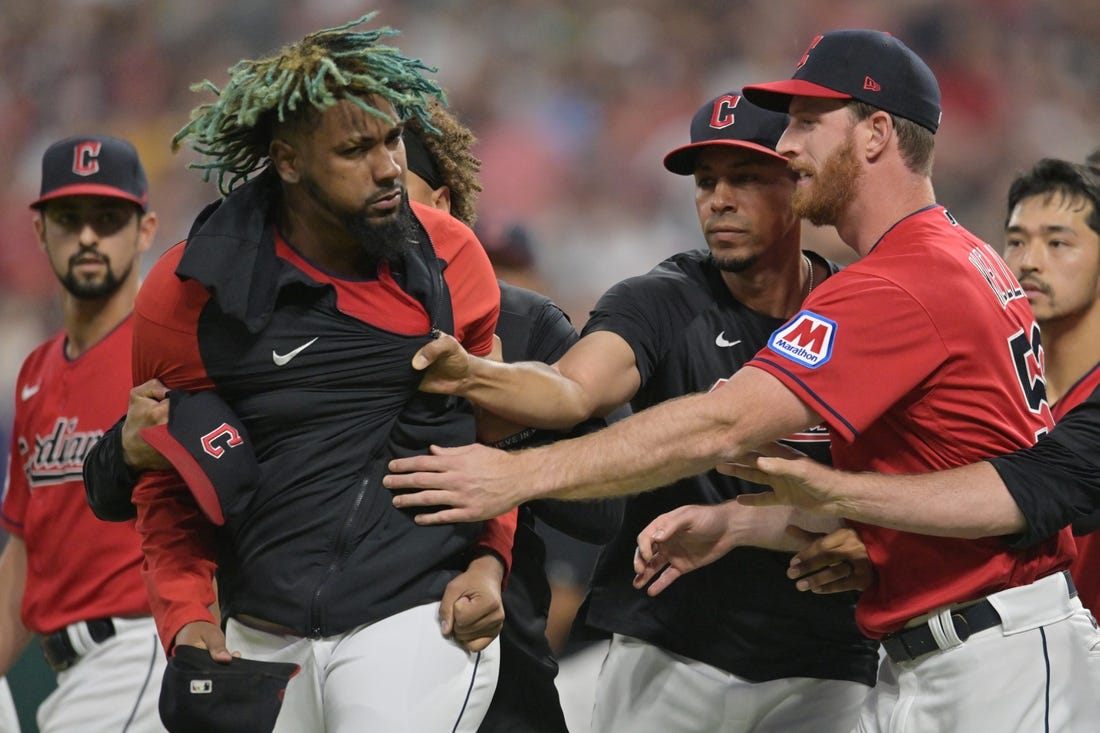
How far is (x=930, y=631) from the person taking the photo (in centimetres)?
289

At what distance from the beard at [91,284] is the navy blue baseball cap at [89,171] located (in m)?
0.24

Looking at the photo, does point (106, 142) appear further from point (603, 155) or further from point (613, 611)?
point (603, 155)

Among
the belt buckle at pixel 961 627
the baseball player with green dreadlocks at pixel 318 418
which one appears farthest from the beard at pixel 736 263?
the belt buckle at pixel 961 627

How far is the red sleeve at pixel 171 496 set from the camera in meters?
2.63

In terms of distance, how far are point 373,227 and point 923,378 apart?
3.97 ft

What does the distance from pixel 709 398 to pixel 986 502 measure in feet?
2.03

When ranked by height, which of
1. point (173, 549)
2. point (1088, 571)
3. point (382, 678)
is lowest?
point (1088, 571)

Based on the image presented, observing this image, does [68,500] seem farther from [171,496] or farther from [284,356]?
[284,356]

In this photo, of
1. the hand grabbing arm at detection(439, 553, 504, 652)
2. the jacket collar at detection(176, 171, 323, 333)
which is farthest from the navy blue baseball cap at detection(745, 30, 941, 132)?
the hand grabbing arm at detection(439, 553, 504, 652)

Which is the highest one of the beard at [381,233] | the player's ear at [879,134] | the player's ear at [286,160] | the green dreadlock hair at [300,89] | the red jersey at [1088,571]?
the green dreadlock hair at [300,89]

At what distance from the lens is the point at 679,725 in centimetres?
358

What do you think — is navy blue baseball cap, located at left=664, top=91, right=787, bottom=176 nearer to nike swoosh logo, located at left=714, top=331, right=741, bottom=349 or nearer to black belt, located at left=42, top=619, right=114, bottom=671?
nike swoosh logo, located at left=714, top=331, right=741, bottom=349

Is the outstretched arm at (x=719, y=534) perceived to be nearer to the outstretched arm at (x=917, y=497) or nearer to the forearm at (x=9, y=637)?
the outstretched arm at (x=917, y=497)

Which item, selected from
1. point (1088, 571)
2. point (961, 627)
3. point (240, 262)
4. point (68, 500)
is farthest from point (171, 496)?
point (1088, 571)
